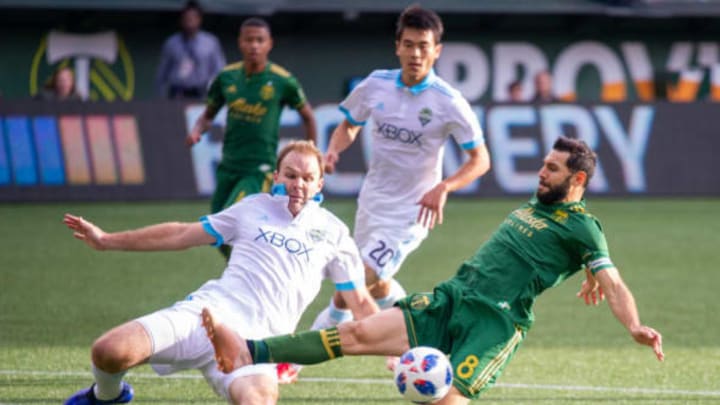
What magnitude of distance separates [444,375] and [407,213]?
3017 mm

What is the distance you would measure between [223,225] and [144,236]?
454 millimetres

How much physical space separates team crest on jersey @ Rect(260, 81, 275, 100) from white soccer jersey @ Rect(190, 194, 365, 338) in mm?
4100

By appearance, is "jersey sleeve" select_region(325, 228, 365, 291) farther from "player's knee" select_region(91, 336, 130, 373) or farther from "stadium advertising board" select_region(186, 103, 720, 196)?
"stadium advertising board" select_region(186, 103, 720, 196)

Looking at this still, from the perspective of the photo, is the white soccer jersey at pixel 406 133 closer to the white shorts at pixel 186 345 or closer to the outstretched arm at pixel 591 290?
the outstretched arm at pixel 591 290

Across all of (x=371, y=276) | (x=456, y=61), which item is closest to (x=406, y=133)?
(x=371, y=276)

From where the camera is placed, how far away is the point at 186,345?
6.64m

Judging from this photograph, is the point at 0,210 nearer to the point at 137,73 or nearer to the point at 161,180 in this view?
the point at 161,180

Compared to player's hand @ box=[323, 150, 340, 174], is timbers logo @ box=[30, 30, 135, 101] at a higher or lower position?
lower

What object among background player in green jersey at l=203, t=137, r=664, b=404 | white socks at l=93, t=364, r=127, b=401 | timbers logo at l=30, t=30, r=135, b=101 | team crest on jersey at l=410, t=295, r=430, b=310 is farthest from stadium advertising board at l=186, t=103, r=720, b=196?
white socks at l=93, t=364, r=127, b=401

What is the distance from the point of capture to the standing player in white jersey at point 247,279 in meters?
6.55

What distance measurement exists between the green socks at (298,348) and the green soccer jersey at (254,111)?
170 inches

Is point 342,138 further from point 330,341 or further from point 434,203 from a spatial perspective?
point 330,341

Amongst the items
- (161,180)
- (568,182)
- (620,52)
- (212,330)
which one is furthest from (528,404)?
(620,52)

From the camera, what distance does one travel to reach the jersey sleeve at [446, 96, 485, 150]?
920 centimetres
